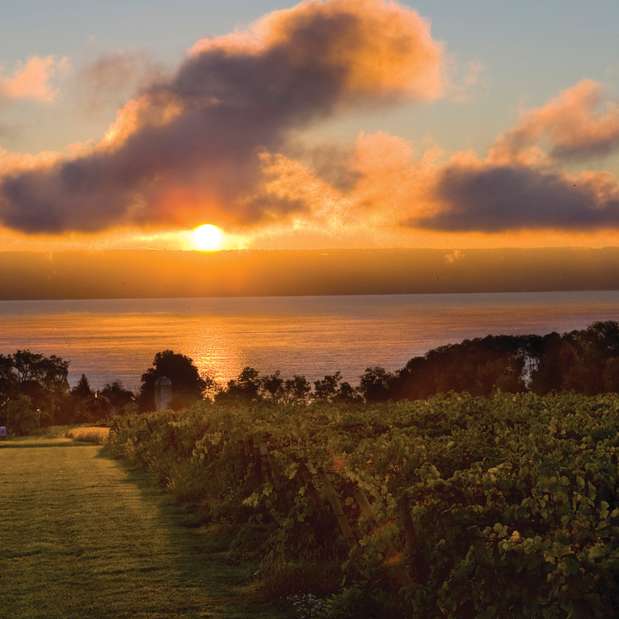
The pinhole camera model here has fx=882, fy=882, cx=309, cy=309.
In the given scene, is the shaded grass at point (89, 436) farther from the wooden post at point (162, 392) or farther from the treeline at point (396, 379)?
the treeline at point (396, 379)

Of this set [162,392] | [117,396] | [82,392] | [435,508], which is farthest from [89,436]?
[117,396]

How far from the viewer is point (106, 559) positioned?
1202 centimetres

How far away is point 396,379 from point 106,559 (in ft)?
292

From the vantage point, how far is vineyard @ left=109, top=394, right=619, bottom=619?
21.5ft

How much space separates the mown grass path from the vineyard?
2.39 ft

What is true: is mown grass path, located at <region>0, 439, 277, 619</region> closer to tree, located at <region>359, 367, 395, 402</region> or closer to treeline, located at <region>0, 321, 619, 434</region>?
treeline, located at <region>0, 321, 619, 434</region>

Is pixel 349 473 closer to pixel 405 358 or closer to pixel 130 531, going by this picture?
pixel 130 531

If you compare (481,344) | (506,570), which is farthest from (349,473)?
(481,344)

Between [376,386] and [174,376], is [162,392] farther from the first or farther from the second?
[174,376]

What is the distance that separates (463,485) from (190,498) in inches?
384

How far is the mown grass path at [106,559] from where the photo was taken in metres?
9.86

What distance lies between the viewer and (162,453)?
72.7ft

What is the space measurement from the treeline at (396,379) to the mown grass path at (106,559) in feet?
129

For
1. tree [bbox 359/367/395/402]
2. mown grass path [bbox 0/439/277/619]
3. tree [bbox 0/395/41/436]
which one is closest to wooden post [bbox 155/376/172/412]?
mown grass path [bbox 0/439/277/619]
